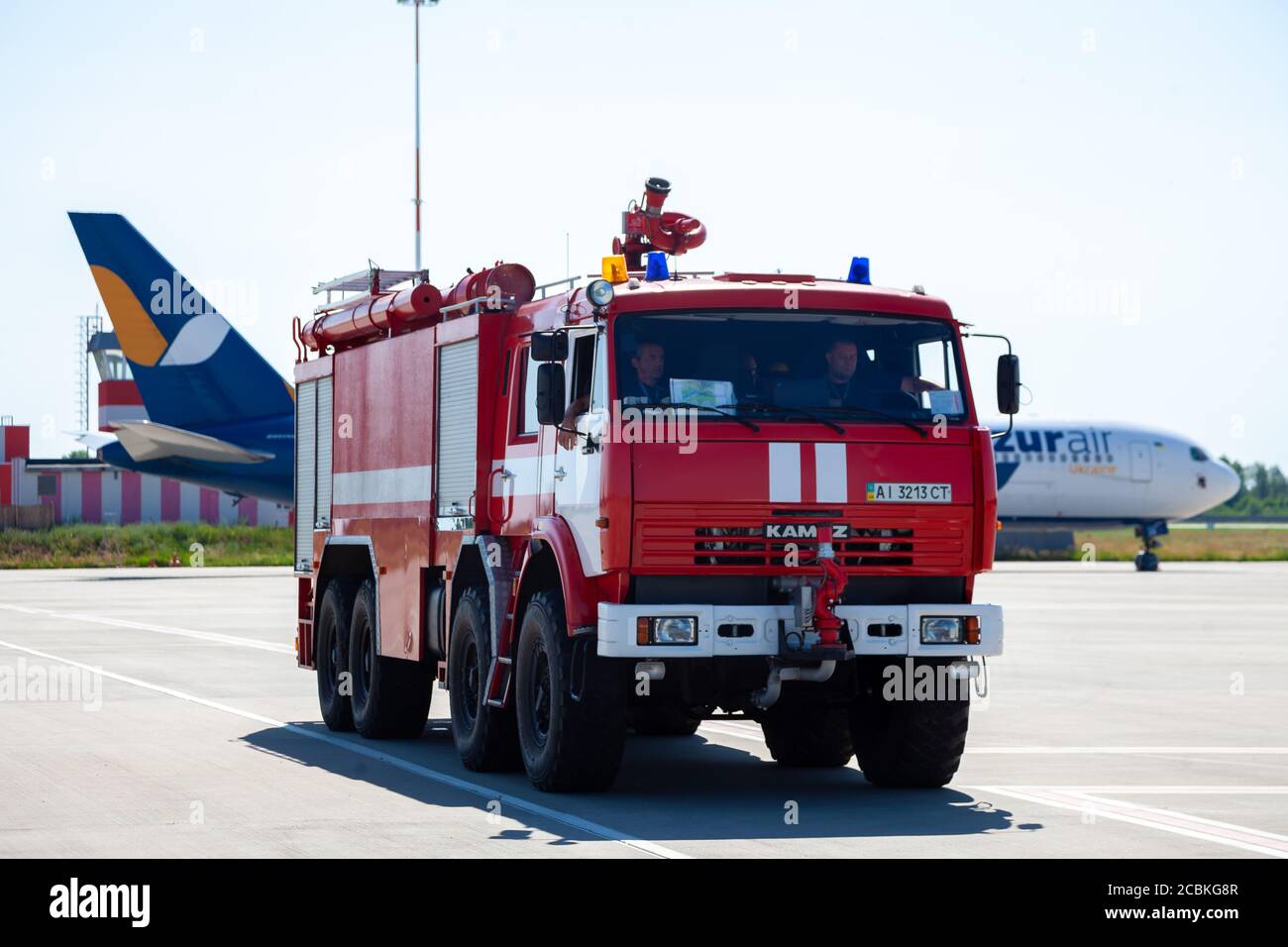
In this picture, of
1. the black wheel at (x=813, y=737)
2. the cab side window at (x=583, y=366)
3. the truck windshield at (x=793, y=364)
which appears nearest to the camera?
the truck windshield at (x=793, y=364)

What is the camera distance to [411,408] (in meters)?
15.5

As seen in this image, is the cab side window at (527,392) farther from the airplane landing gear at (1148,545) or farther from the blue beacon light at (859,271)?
the airplane landing gear at (1148,545)

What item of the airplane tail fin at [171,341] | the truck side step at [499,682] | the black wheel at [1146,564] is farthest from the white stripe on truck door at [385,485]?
the black wheel at [1146,564]

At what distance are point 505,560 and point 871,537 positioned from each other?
2806mm

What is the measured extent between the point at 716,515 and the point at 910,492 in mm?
1257

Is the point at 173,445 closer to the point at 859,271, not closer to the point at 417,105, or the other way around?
the point at 417,105

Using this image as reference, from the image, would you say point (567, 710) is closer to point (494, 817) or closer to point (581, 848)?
point (494, 817)

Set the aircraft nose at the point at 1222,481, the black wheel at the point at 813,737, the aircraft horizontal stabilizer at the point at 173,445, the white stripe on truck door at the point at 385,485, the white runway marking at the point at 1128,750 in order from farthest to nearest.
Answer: the aircraft nose at the point at 1222,481, the aircraft horizontal stabilizer at the point at 173,445, the white stripe on truck door at the point at 385,485, the white runway marking at the point at 1128,750, the black wheel at the point at 813,737

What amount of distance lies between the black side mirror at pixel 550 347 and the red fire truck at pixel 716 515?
0.02 metres

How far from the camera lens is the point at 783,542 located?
39.3 feet

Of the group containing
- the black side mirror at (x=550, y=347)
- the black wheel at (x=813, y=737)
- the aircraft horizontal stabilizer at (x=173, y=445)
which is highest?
the aircraft horizontal stabilizer at (x=173, y=445)

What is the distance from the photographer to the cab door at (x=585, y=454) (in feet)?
39.6

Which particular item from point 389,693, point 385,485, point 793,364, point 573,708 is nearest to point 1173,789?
point 793,364
